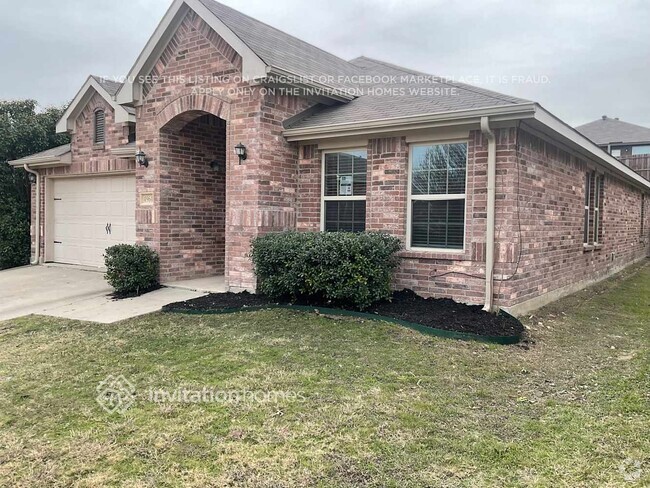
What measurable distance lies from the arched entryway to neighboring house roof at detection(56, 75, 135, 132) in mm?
2760

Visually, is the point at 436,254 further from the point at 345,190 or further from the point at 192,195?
the point at 192,195

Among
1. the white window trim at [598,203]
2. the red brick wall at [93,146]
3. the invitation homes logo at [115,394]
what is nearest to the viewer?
the invitation homes logo at [115,394]

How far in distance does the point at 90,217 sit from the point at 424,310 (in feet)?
32.3

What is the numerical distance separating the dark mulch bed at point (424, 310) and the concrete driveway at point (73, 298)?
0.67 m

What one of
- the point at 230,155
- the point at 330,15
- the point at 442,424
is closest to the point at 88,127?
the point at 230,155

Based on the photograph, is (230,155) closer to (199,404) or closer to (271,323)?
(271,323)

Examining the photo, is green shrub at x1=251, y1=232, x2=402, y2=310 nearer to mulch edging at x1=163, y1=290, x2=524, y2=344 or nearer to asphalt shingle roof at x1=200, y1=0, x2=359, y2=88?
mulch edging at x1=163, y1=290, x2=524, y2=344

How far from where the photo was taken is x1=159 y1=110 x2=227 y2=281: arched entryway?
9664 millimetres

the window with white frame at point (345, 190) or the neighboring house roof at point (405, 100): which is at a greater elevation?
the neighboring house roof at point (405, 100)

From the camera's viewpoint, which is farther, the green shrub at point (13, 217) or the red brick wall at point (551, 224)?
the green shrub at point (13, 217)

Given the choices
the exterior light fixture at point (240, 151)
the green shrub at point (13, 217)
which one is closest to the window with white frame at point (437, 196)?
the exterior light fixture at point (240, 151)

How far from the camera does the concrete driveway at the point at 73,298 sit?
796 cm

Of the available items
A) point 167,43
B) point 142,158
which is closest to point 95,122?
point 142,158

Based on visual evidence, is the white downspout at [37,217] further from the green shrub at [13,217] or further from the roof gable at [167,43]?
the roof gable at [167,43]
